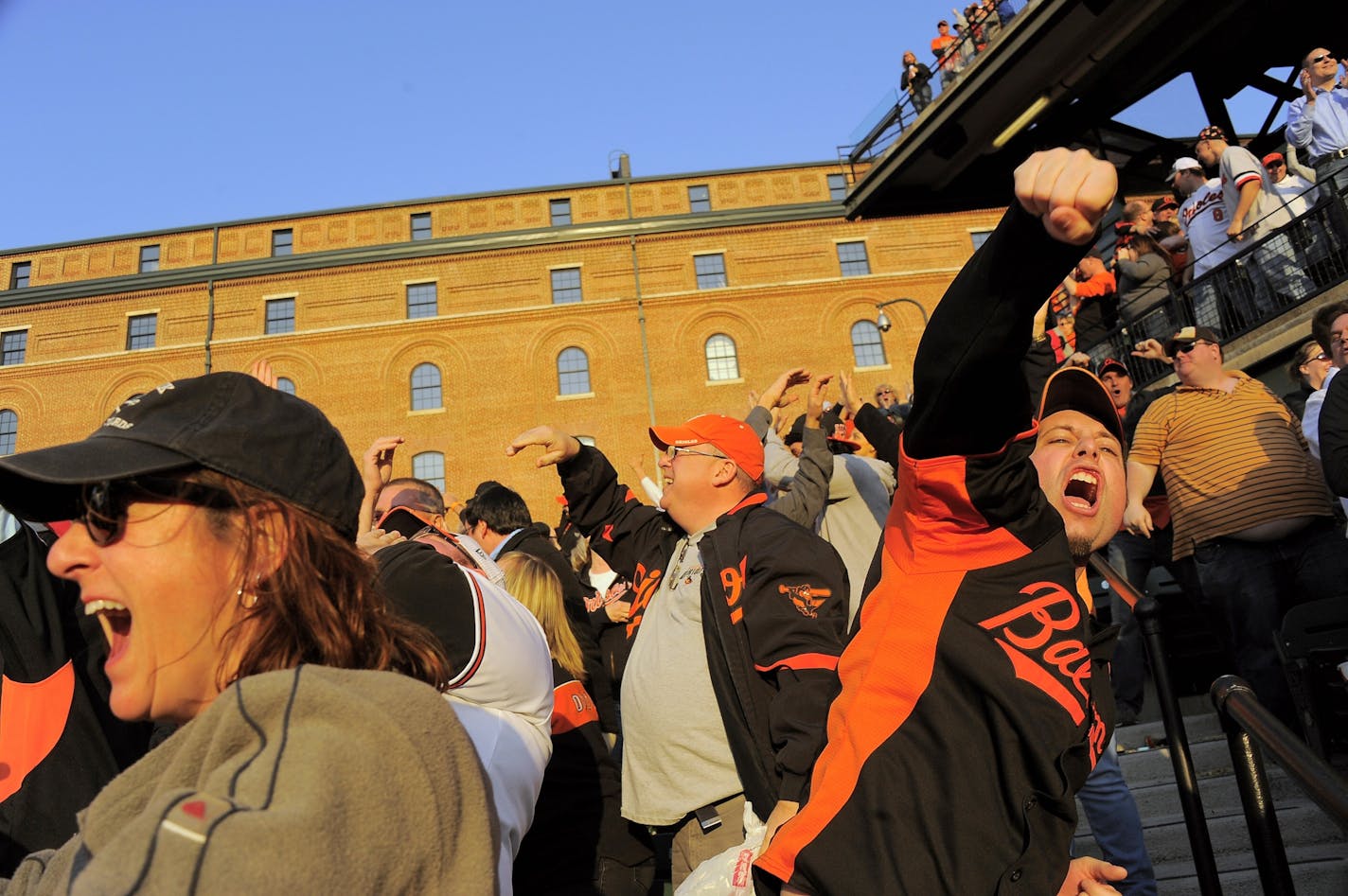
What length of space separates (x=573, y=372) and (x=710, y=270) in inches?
262

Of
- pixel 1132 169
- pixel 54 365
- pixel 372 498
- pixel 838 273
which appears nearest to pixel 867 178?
pixel 1132 169

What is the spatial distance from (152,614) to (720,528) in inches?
85.3

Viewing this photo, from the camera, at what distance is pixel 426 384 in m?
33.8

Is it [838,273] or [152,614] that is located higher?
[838,273]

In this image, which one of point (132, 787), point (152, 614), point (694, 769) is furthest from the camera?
point (694, 769)

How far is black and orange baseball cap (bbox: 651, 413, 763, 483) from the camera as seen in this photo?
13.1ft

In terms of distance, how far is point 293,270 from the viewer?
34.4 meters

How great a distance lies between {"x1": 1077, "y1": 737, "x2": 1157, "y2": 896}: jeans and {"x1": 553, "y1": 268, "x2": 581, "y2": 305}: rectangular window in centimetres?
3177

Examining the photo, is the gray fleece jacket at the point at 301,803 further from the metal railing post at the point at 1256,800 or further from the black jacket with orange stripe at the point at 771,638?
the metal railing post at the point at 1256,800

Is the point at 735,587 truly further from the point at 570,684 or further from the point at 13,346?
the point at 13,346

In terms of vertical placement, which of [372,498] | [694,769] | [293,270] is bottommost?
[694,769]

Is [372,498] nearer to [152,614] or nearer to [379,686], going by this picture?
[152,614]

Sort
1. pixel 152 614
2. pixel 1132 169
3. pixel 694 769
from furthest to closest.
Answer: pixel 1132 169 < pixel 694 769 < pixel 152 614

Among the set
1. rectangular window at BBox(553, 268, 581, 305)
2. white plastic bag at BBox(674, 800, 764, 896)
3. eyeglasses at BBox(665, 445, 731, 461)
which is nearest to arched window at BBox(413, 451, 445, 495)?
rectangular window at BBox(553, 268, 581, 305)
